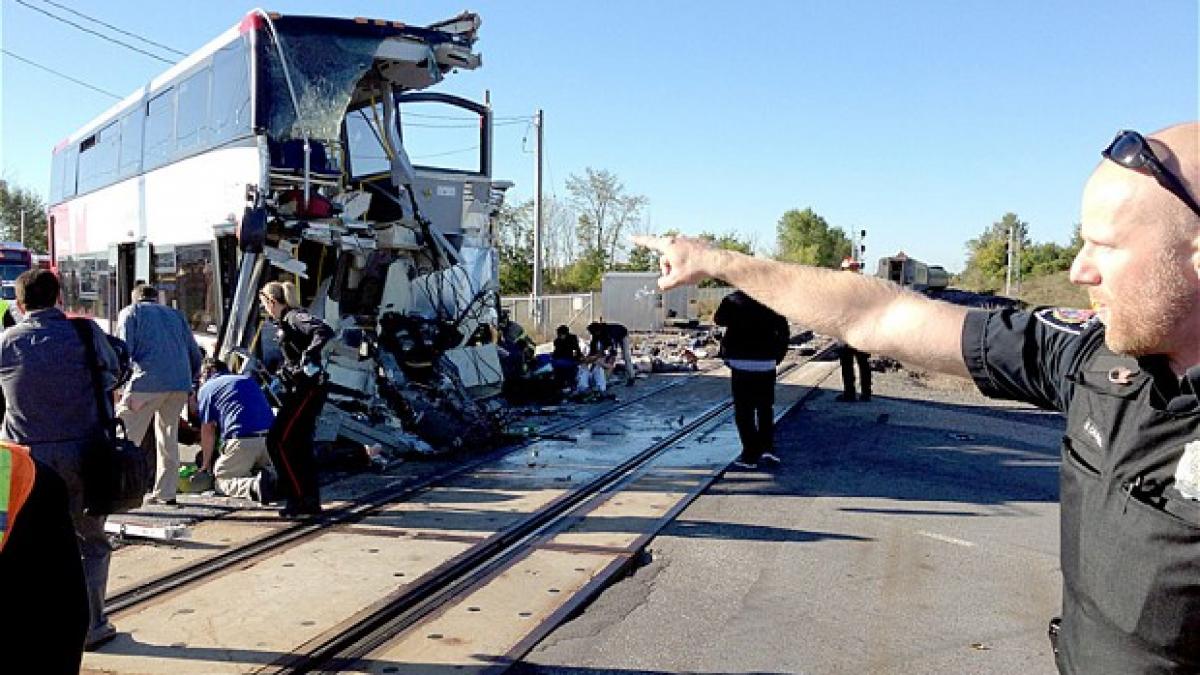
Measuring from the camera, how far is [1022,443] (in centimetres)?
1109

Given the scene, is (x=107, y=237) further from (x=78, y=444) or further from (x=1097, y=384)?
(x=1097, y=384)

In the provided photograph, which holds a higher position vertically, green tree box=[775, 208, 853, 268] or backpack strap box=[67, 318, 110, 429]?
green tree box=[775, 208, 853, 268]

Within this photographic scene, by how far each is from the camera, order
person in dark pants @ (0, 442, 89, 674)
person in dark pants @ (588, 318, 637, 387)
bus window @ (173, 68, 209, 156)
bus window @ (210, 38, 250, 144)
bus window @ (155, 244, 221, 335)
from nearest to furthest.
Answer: person in dark pants @ (0, 442, 89, 674) → bus window @ (210, 38, 250, 144) → bus window @ (155, 244, 221, 335) → bus window @ (173, 68, 209, 156) → person in dark pants @ (588, 318, 637, 387)

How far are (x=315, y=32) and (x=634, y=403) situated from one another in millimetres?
6886

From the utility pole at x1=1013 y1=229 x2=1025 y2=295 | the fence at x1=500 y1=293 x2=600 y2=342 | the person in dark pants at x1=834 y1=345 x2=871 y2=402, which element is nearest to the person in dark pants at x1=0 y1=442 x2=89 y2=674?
the person in dark pants at x1=834 y1=345 x2=871 y2=402

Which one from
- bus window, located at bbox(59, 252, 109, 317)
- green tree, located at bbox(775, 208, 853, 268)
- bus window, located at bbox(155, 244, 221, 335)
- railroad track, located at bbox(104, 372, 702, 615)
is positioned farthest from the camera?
green tree, located at bbox(775, 208, 853, 268)

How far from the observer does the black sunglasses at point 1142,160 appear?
5.21ft

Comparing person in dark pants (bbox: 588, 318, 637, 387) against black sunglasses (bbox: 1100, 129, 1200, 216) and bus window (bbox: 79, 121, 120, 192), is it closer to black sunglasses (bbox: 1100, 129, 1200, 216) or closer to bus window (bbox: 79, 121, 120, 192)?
bus window (bbox: 79, 121, 120, 192)

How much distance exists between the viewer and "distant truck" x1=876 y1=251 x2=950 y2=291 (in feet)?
57.2

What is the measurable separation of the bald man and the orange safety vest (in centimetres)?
209

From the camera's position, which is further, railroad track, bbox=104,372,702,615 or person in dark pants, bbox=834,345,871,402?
person in dark pants, bbox=834,345,871,402

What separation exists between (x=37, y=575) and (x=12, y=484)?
0.19 m

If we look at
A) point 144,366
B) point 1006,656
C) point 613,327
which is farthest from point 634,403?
point 1006,656

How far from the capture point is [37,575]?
1.98 m
